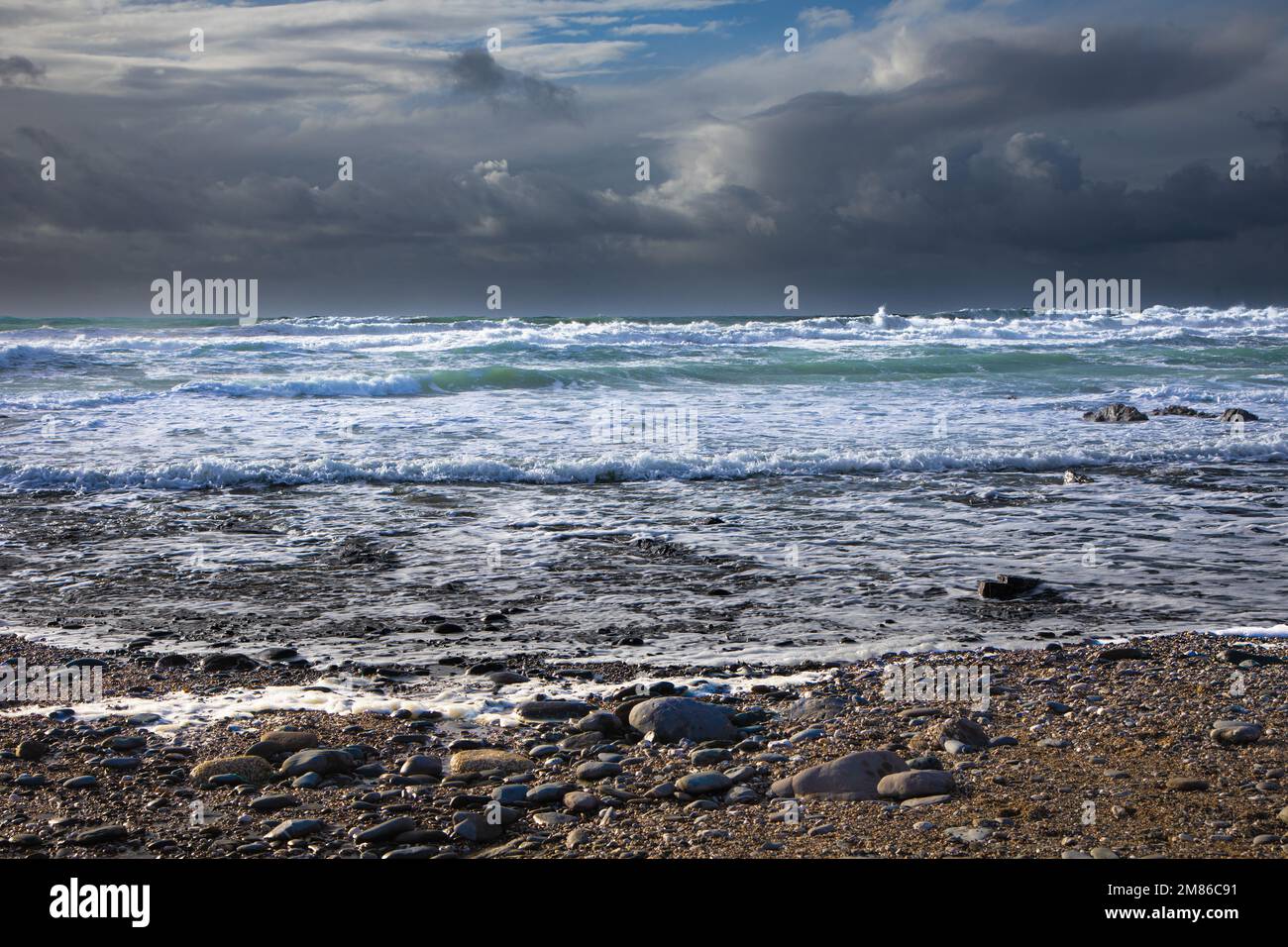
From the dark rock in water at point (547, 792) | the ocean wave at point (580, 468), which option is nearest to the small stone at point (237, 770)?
the dark rock in water at point (547, 792)

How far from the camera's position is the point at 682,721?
466 cm

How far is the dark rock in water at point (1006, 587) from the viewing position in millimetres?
7115

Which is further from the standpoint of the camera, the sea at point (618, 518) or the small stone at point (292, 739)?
the sea at point (618, 518)

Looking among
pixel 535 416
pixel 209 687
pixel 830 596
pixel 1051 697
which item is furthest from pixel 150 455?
pixel 1051 697

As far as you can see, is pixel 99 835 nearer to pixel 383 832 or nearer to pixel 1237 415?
pixel 383 832

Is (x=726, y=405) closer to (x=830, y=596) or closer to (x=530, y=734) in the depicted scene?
(x=830, y=596)

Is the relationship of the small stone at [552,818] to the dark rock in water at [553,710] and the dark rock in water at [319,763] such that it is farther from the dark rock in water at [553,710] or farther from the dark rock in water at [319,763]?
the dark rock in water at [553,710]

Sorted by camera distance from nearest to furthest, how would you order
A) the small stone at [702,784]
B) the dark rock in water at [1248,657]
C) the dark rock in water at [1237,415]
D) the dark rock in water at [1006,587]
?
1. the small stone at [702,784]
2. the dark rock in water at [1248,657]
3. the dark rock in water at [1006,587]
4. the dark rock in water at [1237,415]

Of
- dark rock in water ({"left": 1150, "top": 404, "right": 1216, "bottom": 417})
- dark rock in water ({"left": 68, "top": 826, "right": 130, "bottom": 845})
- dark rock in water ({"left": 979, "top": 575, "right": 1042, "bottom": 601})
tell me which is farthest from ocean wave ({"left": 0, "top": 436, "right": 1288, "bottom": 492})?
dark rock in water ({"left": 68, "top": 826, "right": 130, "bottom": 845})

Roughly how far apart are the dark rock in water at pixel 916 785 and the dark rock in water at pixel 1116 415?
1434 cm

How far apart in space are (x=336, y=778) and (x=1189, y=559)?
22.6ft

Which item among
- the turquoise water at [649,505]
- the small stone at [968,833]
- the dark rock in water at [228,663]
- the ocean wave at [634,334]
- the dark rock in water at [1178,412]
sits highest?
the ocean wave at [634,334]

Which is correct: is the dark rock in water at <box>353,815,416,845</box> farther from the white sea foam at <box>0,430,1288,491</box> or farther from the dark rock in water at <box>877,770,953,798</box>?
the white sea foam at <box>0,430,1288,491</box>

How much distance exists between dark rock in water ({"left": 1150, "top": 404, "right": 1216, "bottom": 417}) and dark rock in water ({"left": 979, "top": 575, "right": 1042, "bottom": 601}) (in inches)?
472
